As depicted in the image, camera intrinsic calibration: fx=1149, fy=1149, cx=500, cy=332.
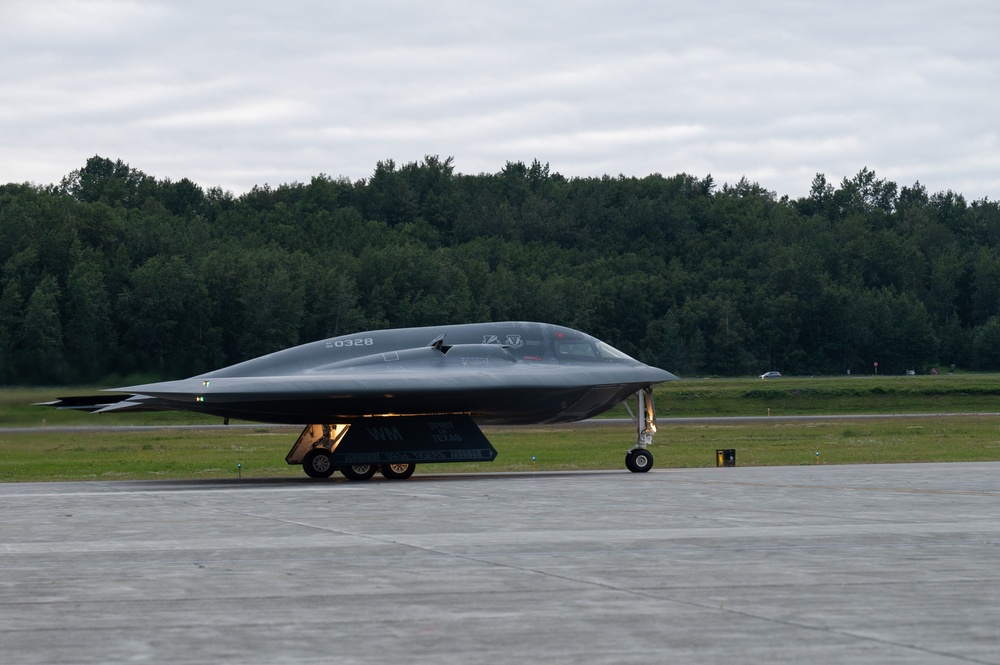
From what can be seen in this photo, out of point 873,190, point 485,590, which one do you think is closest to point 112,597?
point 485,590

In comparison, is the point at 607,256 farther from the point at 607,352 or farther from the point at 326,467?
the point at 326,467

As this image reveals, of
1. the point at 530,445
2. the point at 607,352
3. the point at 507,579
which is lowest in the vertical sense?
the point at 530,445

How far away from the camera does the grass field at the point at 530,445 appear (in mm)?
33156

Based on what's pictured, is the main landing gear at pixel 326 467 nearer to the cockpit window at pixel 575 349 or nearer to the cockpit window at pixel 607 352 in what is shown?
the cockpit window at pixel 575 349

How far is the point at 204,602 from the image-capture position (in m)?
11.1

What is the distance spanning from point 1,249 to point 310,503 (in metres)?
19.9

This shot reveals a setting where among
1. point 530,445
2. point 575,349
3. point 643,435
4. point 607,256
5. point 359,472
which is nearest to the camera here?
point 359,472

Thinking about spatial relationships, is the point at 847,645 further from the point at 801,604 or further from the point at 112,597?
the point at 112,597

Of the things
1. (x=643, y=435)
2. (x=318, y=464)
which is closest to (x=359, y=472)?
(x=318, y=464)

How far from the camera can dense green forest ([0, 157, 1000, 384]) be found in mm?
64625

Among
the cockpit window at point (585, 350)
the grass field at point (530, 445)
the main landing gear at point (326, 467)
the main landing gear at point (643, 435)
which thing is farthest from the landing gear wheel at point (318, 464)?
the main landing gear at point (643, 435)

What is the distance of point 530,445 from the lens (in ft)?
157

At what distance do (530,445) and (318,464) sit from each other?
1956cm

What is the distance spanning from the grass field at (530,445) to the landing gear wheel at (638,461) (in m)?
4.80
